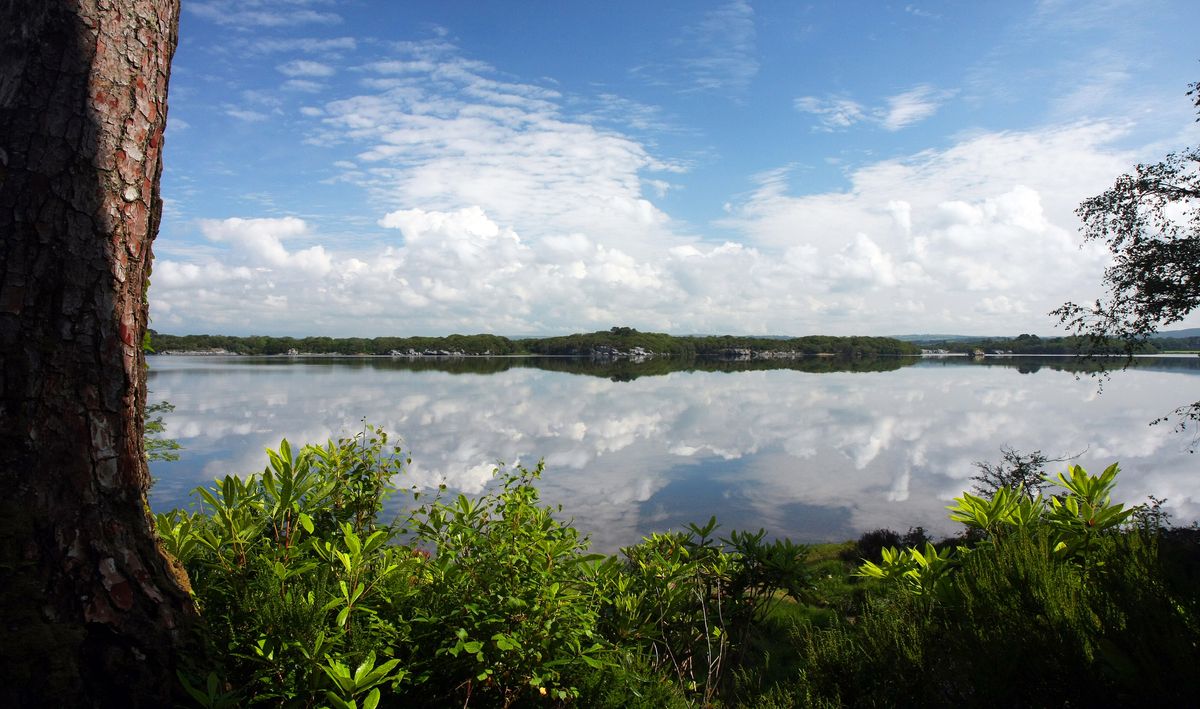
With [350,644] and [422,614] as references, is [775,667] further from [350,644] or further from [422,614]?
[350,644]

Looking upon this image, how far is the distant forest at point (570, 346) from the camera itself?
464 ft

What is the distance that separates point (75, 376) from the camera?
7.43 feet

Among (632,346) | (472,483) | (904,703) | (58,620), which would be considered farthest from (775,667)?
(632,346)

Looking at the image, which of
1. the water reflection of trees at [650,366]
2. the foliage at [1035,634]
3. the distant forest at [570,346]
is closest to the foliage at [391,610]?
the foliage at [1035,634]

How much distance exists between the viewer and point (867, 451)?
23219mm

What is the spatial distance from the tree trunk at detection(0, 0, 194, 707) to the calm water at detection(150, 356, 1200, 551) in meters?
1.71

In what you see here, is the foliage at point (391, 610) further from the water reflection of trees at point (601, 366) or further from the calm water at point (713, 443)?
the water reflection of trees at point (601, 366)

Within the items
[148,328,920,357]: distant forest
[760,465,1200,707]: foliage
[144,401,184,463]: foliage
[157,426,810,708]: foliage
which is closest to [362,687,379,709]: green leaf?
[157,426,810,708]: foliage

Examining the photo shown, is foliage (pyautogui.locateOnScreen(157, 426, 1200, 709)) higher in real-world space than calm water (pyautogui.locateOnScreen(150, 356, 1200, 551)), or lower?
higher

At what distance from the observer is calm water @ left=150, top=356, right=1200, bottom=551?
49.1 ft

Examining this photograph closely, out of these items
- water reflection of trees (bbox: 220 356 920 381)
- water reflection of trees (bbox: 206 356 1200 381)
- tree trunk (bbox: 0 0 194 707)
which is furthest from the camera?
water reflection of trees (bbox: 206 356 1200 381)

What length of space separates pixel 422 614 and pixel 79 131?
2.35 metres

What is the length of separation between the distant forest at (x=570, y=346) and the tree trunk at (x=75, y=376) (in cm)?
13857

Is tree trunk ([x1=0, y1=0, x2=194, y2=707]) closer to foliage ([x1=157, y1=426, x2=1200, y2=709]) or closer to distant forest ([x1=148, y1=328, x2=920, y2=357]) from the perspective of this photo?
foliage ([x1=157, y1=426, x2=1200, y2=709])
